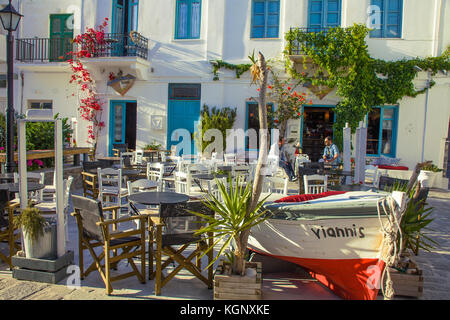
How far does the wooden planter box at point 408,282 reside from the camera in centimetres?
394

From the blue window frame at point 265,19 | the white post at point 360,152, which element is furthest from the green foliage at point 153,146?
the white post at point 360,152

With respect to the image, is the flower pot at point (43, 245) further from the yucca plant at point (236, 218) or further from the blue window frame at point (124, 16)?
the blue window frame at point (124, 16)

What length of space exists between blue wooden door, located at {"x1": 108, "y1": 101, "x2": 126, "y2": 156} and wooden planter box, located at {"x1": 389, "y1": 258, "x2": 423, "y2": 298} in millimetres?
12078

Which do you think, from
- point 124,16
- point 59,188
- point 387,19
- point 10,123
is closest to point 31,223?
point 59,188

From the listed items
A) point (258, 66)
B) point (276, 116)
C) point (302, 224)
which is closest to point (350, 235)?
point (302, 224)

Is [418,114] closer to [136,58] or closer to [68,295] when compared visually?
[136,58]

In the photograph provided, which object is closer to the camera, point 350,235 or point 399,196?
point 399,196

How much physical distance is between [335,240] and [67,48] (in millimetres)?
13893

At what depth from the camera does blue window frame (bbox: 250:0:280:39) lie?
1310 centimetres

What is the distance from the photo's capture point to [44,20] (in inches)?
590

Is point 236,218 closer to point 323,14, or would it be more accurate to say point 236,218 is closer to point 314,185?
point 314,185

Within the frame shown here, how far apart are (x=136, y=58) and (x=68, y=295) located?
10.4m

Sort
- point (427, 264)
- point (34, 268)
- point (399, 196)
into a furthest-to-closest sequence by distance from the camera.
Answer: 1. point (427, 264)
2. point (34, 268)
3. point (399, 196)

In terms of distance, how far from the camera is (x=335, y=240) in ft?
12.5
